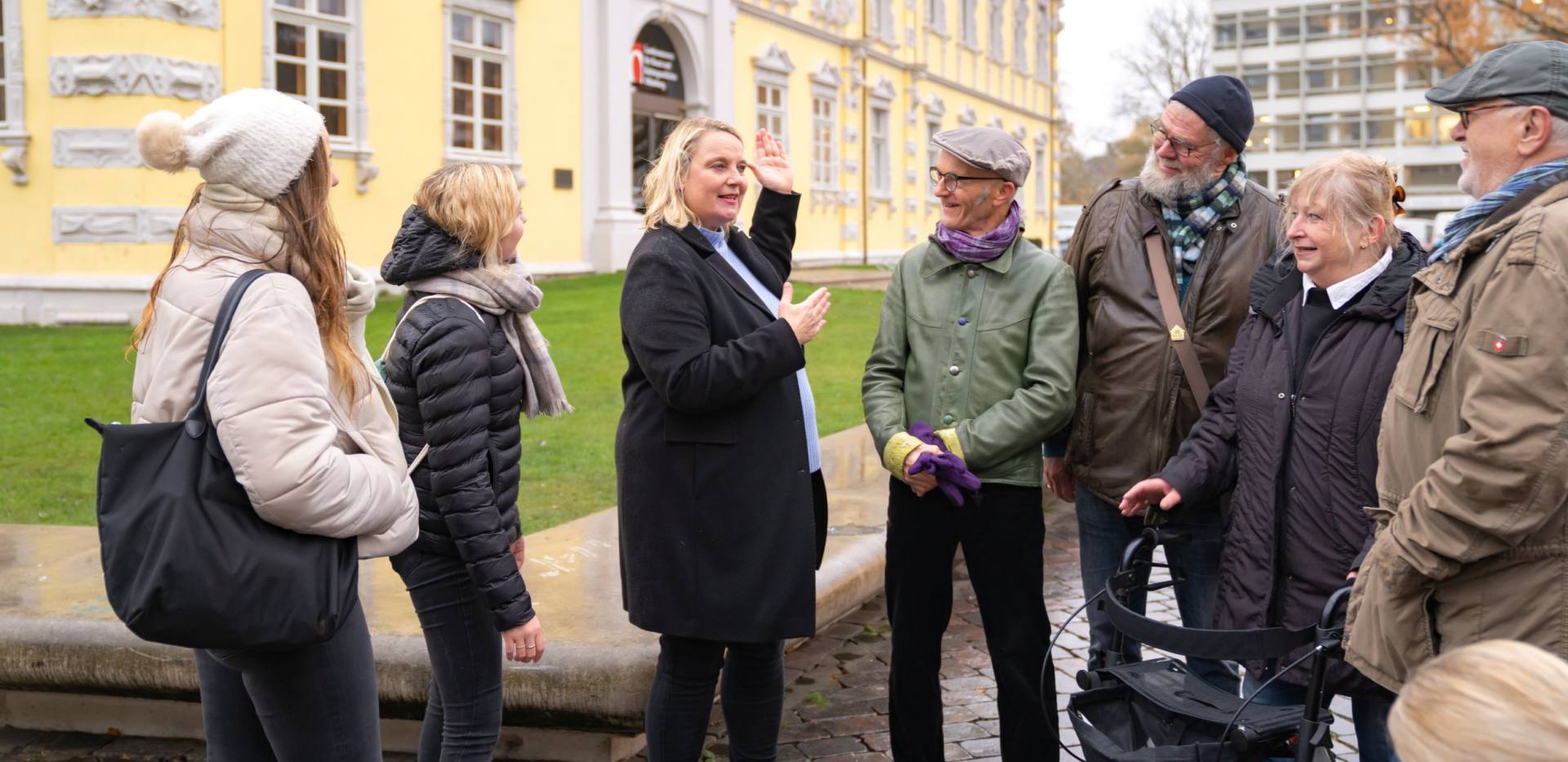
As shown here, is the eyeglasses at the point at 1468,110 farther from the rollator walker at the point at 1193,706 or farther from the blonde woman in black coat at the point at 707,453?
the blonde woman in black coat at the point at 707,453

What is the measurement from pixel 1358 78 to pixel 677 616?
270ft

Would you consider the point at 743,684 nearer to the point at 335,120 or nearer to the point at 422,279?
the point at 422,279

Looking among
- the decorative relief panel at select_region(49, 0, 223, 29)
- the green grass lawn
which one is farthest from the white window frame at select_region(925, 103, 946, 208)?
the decorative relief panel at select_region(49, 0, 223, 29)

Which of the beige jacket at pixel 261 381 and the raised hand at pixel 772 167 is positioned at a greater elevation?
the raised hand at pixel 772 167

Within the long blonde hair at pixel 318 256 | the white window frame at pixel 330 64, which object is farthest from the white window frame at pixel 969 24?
the long blonde hair at pixel 318 256

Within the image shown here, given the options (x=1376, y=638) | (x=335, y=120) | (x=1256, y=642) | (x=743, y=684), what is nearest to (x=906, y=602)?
(x=743, y=684)

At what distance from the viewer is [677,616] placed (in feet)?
11.3

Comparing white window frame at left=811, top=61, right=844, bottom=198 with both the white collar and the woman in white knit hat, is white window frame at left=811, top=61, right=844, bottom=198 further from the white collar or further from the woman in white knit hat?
the woman in white knit hat

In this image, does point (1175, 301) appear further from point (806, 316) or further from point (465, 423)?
point (465, 423)

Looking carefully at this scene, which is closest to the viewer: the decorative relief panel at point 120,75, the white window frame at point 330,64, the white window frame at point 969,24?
the decorative relief panel at point 120,75

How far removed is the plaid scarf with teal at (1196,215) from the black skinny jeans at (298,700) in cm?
242

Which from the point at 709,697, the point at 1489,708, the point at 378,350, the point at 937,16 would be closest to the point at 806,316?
the point at 709,697

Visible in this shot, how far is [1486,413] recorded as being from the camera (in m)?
2.43

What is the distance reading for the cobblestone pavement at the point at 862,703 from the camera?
4.44 meters
